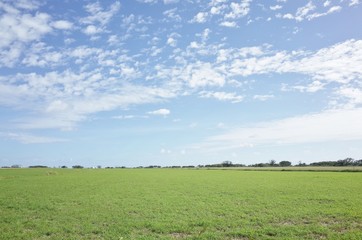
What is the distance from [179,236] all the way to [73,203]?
1459 cm

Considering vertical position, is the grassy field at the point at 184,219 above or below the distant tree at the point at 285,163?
below

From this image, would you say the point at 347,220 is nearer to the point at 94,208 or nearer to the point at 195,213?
the point at 195,213

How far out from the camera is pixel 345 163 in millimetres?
161500

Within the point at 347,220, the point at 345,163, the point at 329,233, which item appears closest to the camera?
the point at 329,233

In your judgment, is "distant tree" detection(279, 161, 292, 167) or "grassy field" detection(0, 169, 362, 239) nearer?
"grassy field" detection(0, 169, 362, 239)

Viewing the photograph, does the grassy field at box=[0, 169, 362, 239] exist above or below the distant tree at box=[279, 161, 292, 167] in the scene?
below

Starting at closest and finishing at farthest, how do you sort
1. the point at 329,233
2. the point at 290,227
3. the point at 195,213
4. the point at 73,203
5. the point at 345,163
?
1. the point at 329,233
2. the point at 290,227
3. the point at 195,213
4. the point at 73,203
5. the point at 345,163

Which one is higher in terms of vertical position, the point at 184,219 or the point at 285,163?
the point at 285,163

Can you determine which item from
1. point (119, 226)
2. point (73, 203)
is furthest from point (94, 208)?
point (119, 226)

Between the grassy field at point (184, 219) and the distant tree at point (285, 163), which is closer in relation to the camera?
the grassy field at point (184, 219)

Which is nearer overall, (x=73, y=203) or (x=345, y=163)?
(x=73, y=203)

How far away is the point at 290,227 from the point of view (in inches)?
698

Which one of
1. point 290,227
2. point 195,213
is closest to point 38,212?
point 195,213

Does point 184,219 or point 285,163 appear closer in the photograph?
point 184,219
